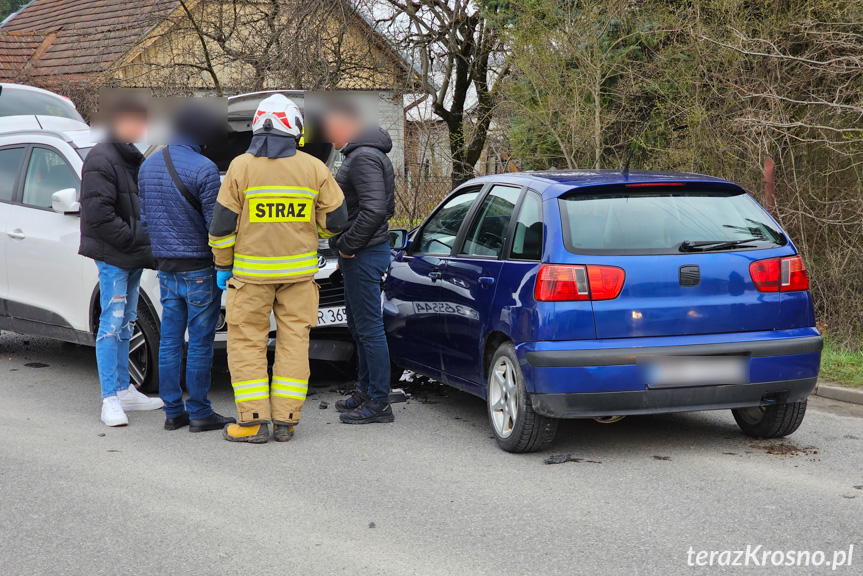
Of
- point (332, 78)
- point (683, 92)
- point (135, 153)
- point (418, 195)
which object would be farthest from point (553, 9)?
point (135, 153)

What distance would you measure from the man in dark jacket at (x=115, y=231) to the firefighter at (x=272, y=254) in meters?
0.83

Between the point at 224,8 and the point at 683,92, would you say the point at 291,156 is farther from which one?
the point at 224,8

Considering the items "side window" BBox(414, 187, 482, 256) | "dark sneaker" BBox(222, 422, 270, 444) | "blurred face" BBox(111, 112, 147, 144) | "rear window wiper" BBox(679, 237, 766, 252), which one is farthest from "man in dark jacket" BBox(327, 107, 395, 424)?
"rear window wiper" BBox(679, 237, 766, 252)

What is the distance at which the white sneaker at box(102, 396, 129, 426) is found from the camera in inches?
244

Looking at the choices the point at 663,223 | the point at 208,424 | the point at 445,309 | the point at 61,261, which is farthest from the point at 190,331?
the point at 663,223

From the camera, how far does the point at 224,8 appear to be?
1452 cm

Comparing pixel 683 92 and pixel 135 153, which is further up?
pixel 683 92

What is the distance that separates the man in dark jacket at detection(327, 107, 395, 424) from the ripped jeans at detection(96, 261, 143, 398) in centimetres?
145

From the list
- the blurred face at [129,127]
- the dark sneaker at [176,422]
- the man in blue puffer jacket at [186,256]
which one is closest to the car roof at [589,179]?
the man in blue puffer jacket at [186,256]

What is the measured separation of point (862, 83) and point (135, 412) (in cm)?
659

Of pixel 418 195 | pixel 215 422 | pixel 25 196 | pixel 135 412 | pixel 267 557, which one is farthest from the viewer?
pixel 418 195

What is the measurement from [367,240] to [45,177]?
3.26m

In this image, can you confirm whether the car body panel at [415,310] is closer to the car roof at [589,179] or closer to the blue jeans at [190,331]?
the car roof at [589,179]

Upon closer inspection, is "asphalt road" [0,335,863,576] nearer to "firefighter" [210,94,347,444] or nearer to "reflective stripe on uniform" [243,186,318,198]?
"firefighter" [210,94,347,444]
